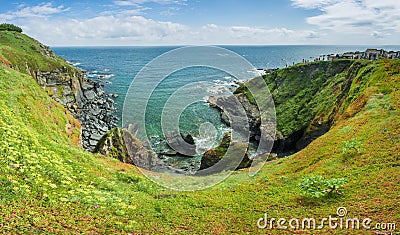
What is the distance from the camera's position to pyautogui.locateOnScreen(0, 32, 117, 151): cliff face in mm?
65312

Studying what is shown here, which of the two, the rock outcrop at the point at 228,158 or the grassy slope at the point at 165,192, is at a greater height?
the grassy slope at the point at 165,192

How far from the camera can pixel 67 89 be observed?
74.9 meters

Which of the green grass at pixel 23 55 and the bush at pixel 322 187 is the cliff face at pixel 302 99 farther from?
the green grass at pixel 23 55

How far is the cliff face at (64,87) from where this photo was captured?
65.3 m

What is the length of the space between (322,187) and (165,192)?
388 inches

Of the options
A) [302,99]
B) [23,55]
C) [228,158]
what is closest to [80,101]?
[23,55]

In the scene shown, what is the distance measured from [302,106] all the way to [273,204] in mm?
60078

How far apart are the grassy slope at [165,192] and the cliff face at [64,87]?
41.0 meters

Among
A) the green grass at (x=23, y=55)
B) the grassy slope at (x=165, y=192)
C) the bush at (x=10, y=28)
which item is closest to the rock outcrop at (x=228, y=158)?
the grassy slope at (x=165, y=192)

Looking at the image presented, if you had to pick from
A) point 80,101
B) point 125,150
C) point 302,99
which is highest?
point 80,101

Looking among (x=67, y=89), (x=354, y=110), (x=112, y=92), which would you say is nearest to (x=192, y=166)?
(x=354, y=110)

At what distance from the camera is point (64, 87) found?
74.4 meters

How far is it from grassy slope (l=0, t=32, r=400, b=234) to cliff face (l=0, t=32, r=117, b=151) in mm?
40958

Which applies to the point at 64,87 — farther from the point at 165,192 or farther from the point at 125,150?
the point at 165,192
